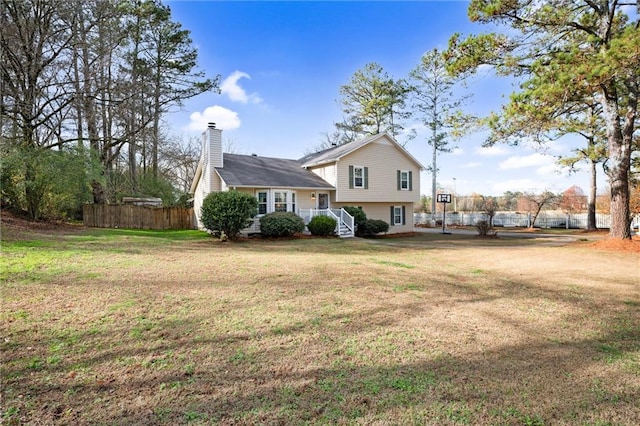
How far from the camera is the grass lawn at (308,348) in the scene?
2.58 metres

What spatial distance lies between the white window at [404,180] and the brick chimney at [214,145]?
11315mm

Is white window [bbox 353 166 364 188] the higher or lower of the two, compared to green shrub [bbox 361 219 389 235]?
higher

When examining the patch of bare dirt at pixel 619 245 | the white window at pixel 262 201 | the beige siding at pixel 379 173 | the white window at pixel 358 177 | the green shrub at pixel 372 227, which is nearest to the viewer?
the patch of bare dirt at pixel 619 245

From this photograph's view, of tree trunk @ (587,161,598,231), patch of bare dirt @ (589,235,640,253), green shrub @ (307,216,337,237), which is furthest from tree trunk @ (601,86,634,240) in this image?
tree trunk @ (587,161,598,231)

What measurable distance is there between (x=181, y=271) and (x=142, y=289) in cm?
145

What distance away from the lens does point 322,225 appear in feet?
53.6

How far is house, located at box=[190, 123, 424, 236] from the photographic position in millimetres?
17453

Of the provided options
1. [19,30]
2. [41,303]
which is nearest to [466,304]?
[41,303]

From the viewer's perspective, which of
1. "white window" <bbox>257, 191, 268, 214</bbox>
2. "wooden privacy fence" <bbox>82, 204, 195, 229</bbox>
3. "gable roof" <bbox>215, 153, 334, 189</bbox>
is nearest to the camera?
"gable roof" <bbox>215, 153, 334, 189</bbox>

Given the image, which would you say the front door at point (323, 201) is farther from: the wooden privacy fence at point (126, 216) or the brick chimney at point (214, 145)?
the wooden privacy fence at point (126, 216)

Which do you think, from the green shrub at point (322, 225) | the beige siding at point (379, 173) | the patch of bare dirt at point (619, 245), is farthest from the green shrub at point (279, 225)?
the patch of bare dirt at point (619, 245)

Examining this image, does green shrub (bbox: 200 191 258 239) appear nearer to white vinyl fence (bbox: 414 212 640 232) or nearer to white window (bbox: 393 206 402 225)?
white window (bbox: 393 206 402 225)

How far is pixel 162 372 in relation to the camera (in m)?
3.03

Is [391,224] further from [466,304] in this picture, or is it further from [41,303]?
[41,303]
